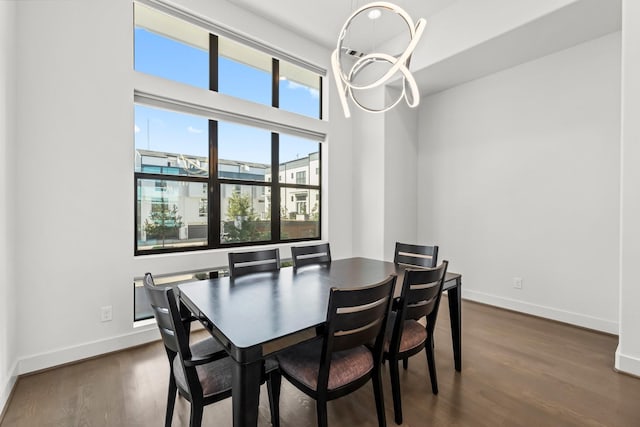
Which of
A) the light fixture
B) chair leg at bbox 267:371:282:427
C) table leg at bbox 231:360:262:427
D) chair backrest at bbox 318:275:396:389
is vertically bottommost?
chair leg at bbox 267:371:282:427

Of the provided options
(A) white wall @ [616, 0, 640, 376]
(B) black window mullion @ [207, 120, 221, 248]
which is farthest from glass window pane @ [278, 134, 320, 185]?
(A) white wall @ [616, 0, 640, 376]

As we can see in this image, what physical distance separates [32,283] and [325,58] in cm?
393

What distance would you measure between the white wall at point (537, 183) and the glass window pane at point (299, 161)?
5.73 ft

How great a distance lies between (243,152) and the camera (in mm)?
3434

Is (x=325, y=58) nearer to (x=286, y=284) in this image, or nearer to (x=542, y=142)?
(x=542, y=142)

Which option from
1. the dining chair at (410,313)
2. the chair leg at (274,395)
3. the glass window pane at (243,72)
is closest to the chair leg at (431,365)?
the dining chair at (410,313)

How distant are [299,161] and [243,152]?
834mm

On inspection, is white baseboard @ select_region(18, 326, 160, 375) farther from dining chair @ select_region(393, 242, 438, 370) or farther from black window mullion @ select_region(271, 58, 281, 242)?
dining chair @ select_region(393, 242, 438, 370)

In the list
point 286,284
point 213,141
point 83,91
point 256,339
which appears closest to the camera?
point 256,339

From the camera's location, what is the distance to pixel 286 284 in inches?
77.0

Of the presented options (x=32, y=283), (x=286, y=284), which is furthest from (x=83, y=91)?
(x=286, y=284)

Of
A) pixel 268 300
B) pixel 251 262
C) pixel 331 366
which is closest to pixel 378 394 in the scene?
pixel 331 366

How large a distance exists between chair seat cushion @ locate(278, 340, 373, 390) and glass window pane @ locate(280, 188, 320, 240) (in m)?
2.33

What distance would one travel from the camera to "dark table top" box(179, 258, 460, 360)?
49.0 inches
